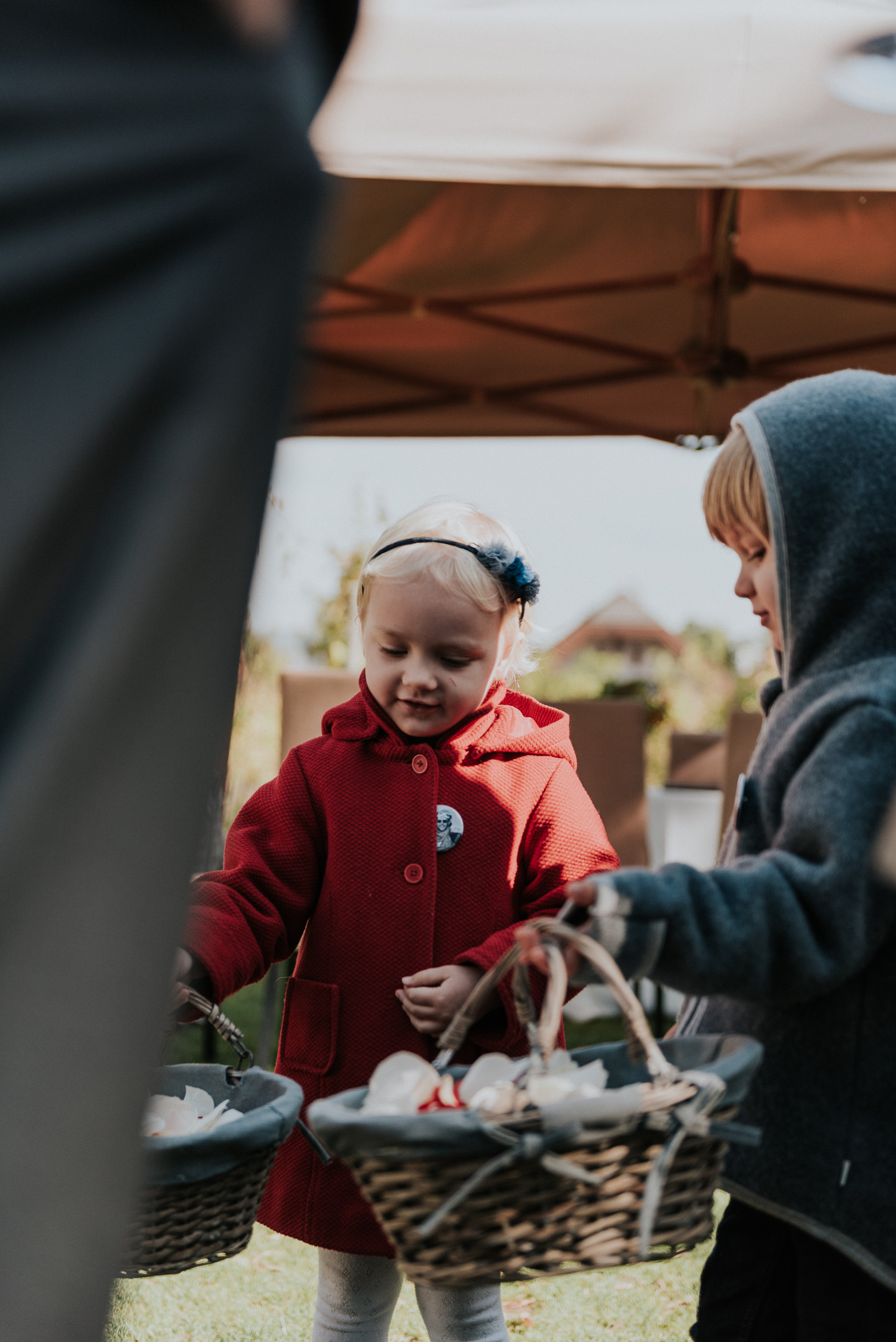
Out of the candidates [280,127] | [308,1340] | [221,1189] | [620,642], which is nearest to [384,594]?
[221,1189]

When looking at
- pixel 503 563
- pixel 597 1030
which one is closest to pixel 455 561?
pixel 503 563

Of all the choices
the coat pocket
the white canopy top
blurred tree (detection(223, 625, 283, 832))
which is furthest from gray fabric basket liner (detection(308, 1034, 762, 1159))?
blurred tree (detection(223, 625, 283, 832))

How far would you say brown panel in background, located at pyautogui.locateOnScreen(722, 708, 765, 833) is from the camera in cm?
364

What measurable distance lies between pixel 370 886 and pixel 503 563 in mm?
518

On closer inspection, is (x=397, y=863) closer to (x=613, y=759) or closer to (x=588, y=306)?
(x=613, y=759)

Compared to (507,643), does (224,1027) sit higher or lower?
lower

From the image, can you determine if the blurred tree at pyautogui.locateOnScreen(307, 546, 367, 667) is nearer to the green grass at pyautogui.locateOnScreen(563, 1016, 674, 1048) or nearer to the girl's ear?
the green grass at pyautogui.locateOnScreen(563, 1016, 674, 1048)

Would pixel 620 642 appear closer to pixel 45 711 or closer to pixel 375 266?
pixel 375 266

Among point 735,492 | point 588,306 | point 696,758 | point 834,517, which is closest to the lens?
point 834,517

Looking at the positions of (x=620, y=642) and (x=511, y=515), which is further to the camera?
(x=620, y=642)

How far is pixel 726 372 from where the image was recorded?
14.2 feet

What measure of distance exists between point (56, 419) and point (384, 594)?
105 centimetres

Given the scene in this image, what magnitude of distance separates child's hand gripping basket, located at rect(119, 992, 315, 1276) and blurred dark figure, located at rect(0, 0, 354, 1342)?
415mm

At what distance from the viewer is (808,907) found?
116 centimetres
